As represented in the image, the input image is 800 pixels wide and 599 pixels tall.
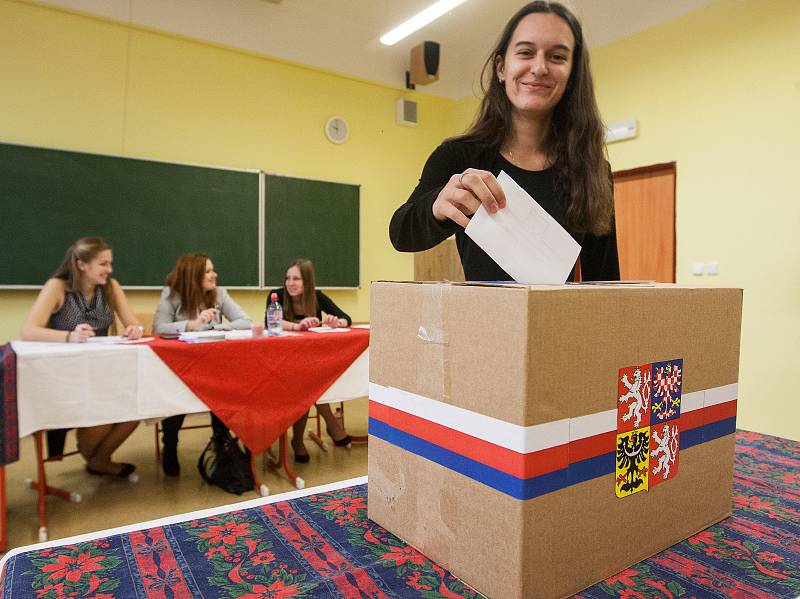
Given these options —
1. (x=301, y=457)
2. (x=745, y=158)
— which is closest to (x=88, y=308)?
(x=301, y=457)

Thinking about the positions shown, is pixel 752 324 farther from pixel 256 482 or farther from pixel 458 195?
pixel 458 195

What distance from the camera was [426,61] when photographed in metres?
4.88

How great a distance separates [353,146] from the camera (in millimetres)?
5051

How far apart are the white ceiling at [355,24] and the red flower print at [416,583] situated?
393 centimetres

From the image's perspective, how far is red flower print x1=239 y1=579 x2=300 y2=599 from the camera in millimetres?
507

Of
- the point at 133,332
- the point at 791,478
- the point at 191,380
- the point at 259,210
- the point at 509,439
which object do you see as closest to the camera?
the point at 509,439

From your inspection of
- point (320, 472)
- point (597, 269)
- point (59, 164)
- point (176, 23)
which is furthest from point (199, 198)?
point (597, 269)

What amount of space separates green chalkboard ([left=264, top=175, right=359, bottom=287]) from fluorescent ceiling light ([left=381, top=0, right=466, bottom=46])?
1379 millimetres

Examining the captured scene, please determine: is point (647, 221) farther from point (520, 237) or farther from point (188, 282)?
point (520, 237)

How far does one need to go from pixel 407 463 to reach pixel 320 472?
98.7 inches

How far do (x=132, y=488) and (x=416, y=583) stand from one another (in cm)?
261

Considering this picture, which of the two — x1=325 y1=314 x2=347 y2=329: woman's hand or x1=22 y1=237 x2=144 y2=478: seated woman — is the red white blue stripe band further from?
x1=325 y1=314 x2=347 y2=329: woman's hand

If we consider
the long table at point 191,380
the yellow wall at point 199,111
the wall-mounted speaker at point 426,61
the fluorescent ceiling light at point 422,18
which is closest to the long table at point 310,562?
the long table at point 191,380

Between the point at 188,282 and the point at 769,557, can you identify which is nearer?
the point at 769,557
